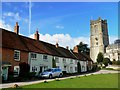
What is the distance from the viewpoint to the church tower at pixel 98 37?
122m

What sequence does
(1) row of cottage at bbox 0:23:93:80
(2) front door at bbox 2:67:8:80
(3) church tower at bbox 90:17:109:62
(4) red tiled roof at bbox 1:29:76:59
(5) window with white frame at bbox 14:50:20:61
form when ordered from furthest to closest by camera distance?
(3) church tower at bbox 90:17:109:62, (5) window with white frame at bbox 14:50:20:61, (4) red tiled roof at bbox 1:29:76:59, (1) row of cottage at bbox 0:23:93:80, (2) front door at bbox 2:67:8:80

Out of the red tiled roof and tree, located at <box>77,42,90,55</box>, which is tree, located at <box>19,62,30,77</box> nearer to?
the red tiled roof

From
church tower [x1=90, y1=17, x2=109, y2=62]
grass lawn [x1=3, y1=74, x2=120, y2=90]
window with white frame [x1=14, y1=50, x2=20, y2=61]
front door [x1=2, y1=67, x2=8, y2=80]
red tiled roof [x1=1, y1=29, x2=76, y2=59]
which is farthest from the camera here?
church tower [x1=90, y1=17, x2=109, y2=62]

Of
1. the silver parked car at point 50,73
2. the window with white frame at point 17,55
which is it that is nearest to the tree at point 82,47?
the silver parked car at point 50,73

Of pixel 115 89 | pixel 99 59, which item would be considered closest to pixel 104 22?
pixel 99 59

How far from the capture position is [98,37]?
123500mm

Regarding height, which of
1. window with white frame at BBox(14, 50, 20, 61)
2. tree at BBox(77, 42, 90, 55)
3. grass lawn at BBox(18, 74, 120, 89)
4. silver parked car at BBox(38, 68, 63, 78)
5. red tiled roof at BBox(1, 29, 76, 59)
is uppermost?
tree at BBox(77, 42, 90, 55)

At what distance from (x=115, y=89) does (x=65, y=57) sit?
1426 inches

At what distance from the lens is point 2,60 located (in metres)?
33.0

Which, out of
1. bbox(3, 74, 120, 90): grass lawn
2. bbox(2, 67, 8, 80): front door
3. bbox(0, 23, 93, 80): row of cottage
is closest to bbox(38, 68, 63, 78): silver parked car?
bbox(0, 23, 93, 80): row of cottage

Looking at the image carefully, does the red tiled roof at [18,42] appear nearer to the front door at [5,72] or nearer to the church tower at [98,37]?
the front door at [5,72]

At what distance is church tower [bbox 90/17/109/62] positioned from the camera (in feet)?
400

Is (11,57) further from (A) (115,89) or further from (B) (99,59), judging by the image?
(B) (99,59)

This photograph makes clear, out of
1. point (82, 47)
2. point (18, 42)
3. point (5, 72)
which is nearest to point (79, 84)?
point (5, 72)
